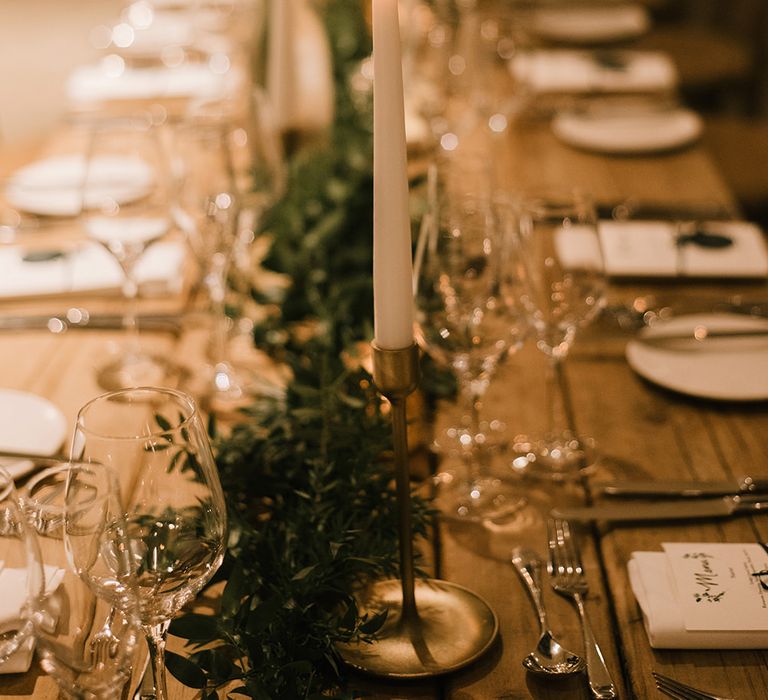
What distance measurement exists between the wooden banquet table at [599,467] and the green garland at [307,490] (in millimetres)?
72

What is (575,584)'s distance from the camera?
38.8 inches

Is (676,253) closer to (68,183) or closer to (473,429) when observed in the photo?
(473,429)

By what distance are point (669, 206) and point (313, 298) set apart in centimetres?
76

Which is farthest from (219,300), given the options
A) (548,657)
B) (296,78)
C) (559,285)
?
(548,657)

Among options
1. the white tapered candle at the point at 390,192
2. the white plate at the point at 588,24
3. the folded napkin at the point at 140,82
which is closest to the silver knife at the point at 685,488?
the white tapered candle at the point at 390,192

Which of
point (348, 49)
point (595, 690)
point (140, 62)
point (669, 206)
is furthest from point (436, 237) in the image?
point (140, 62)

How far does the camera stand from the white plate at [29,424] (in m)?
1.23

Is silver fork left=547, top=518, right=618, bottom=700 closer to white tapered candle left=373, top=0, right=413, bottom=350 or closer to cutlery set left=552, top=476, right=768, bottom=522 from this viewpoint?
cutlery set left=552, top=476, right=768, bottom=522

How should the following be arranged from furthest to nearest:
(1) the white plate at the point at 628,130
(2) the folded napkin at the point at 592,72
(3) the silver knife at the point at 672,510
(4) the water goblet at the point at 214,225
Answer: (2) the folded napkin at the point at 592,72 < (1) the white plate at the point at 628,130 < (4) the water goblet at the point at 214,225 < (3) the silver knife at the point at 672,510

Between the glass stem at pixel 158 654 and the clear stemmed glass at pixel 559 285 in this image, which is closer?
the glass stem at pixel 158 654

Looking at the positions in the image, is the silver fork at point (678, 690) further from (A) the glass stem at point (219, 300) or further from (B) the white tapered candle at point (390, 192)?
(A) the glass stem at point (219, 300)

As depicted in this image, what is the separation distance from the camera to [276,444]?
113cm

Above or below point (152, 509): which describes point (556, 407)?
below

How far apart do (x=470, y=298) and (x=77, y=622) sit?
55 centimetres
